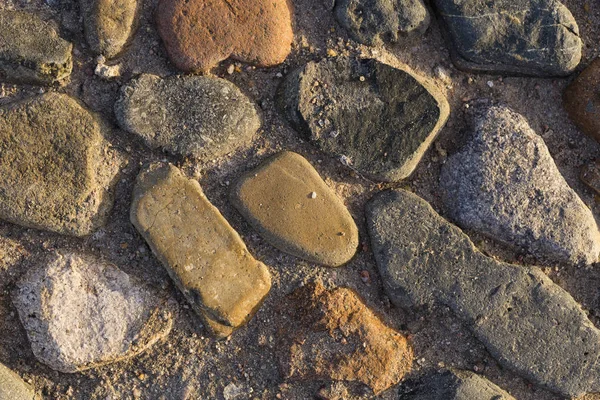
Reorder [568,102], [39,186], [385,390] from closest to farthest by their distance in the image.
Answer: [39,186]
[385,390]
[568,102]

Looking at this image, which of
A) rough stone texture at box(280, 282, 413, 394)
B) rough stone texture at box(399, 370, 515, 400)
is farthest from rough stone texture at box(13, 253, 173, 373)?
rough stone texture at box(399, 370, 515, 400)

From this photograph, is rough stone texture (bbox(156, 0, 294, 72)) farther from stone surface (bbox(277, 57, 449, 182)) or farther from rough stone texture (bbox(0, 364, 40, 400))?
rough stone texture (bbox(0, 364, 40, 400))

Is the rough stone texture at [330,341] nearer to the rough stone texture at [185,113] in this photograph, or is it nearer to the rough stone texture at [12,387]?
the rough stone texture at [185,113]

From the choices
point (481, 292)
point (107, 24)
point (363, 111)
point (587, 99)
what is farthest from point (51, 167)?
point (587, 99)

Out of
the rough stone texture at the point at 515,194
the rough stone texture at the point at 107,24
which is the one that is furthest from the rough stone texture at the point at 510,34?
the rough stone texture at the point at 107,24

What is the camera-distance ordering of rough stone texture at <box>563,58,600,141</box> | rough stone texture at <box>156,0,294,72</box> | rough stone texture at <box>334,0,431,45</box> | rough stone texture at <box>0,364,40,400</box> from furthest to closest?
rough stone texture at <box>563,58,600,141</box>
rough stone texture at <box>334,0,431,45</box>
rough stone texture at <box>156,0,294,72</box>
rough stone texture at <box>0,364,40,400</box>

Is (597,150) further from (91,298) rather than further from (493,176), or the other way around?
(91,298)

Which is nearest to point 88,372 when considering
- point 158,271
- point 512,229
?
point 158,271
